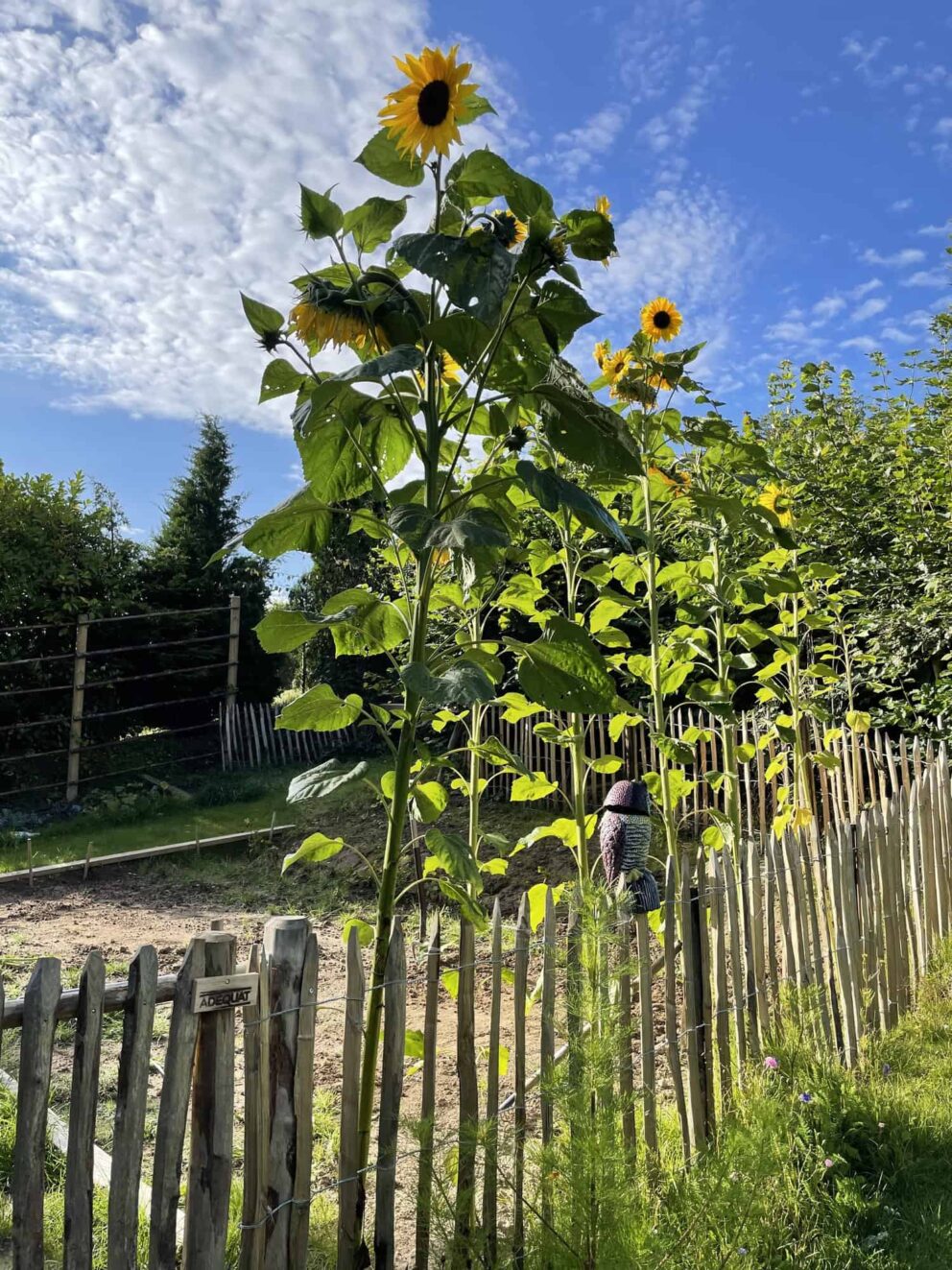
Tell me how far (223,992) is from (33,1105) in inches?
13.4

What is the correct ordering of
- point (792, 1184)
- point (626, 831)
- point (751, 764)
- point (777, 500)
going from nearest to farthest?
point (792, 1184), point (626, 831), point (777, 500), point (751, 764)

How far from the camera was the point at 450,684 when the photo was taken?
160 centimetres

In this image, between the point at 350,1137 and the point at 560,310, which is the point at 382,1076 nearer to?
the point at 350,1137

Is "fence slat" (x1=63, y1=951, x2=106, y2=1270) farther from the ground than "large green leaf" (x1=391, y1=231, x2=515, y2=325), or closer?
closer

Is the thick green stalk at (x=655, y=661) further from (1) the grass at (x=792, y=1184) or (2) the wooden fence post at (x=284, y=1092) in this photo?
(2) the wooden fence post at (x=284, y=1092)

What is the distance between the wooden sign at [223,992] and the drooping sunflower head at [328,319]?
1.23 metres

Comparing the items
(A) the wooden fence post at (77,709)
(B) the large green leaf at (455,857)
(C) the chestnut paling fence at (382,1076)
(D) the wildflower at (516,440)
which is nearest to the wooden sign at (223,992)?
(C) the chestnut paling fence at (382,1076)

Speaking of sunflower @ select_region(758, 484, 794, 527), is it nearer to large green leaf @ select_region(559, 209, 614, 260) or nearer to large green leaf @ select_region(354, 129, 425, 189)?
large green leaf @ select_region(559, 209, 614, 260)

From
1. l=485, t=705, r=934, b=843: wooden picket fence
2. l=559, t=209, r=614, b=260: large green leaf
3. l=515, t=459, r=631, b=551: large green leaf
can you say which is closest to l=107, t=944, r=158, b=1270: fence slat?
l=515, t=459, r=631, b=551: large green leaf

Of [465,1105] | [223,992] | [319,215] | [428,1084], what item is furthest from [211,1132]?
[319,215]

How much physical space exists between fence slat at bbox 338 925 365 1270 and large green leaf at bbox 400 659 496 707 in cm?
56

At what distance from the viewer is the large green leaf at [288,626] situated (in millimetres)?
1875

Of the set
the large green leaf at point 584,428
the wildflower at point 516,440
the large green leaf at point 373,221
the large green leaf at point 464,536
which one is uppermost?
the large green leaf at point 373,221

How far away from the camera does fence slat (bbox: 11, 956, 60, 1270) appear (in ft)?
4.99
